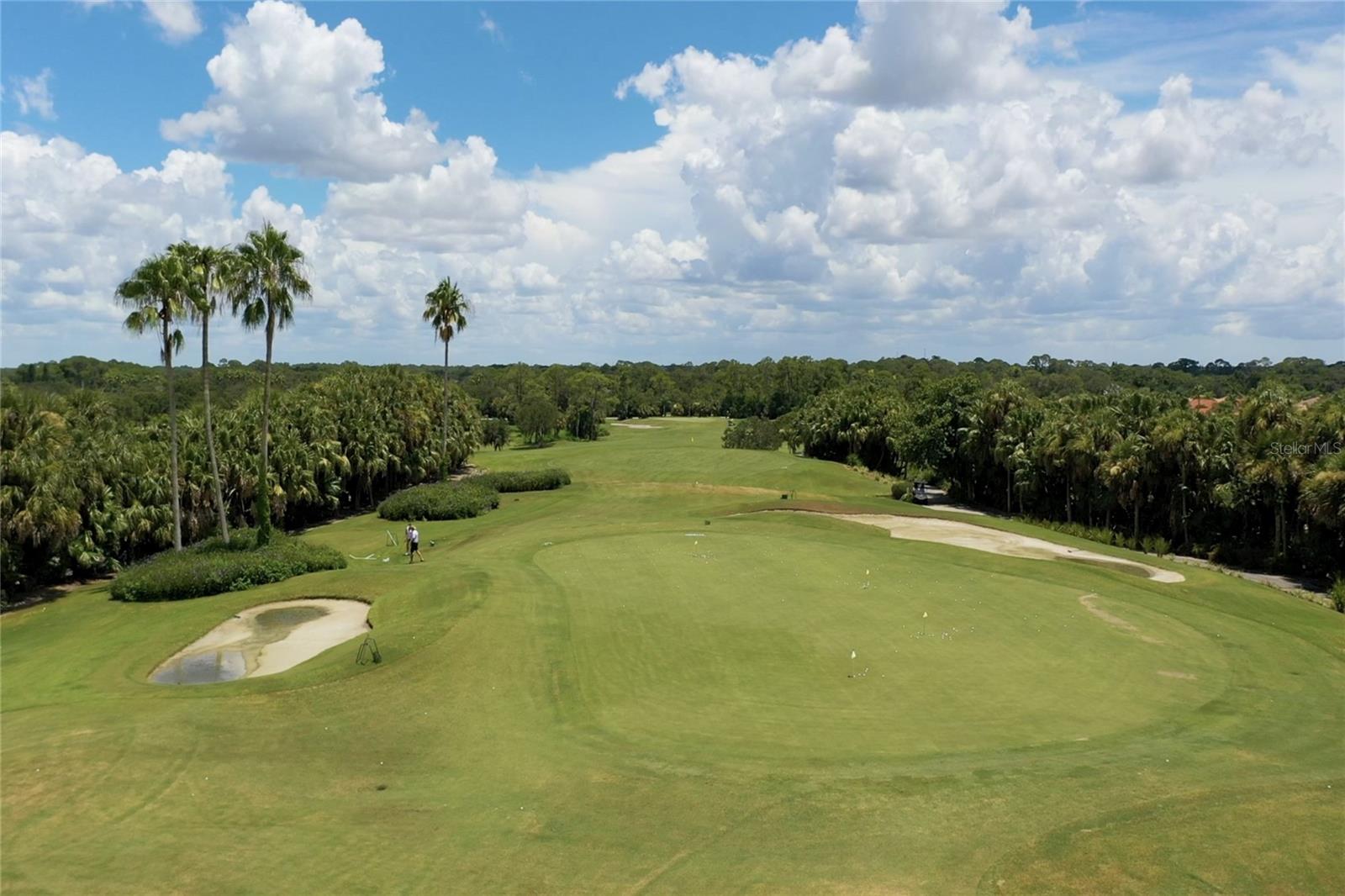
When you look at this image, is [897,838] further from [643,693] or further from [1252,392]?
[1252,392]

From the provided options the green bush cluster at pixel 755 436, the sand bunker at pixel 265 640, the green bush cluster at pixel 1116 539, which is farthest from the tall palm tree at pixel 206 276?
the green bush cluster at pixel 755 436

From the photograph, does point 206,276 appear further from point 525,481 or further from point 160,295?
point 525,481

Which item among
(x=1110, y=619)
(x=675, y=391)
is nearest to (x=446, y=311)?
(x=1110, y=619)

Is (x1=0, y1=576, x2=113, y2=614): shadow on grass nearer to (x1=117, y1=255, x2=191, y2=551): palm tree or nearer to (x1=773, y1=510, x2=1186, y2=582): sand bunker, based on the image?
(x1=117, y1=255, x2=191, y2=551): palm tree

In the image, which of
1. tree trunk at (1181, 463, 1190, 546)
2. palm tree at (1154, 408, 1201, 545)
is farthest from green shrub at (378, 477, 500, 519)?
tree trunk at (1181, 463, 1190, 546)

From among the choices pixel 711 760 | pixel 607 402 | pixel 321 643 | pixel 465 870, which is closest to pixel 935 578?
pixel 711 760

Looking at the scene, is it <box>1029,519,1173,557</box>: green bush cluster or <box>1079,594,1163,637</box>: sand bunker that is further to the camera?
<box>1029,519,1173,557</box>: green bush cluster
